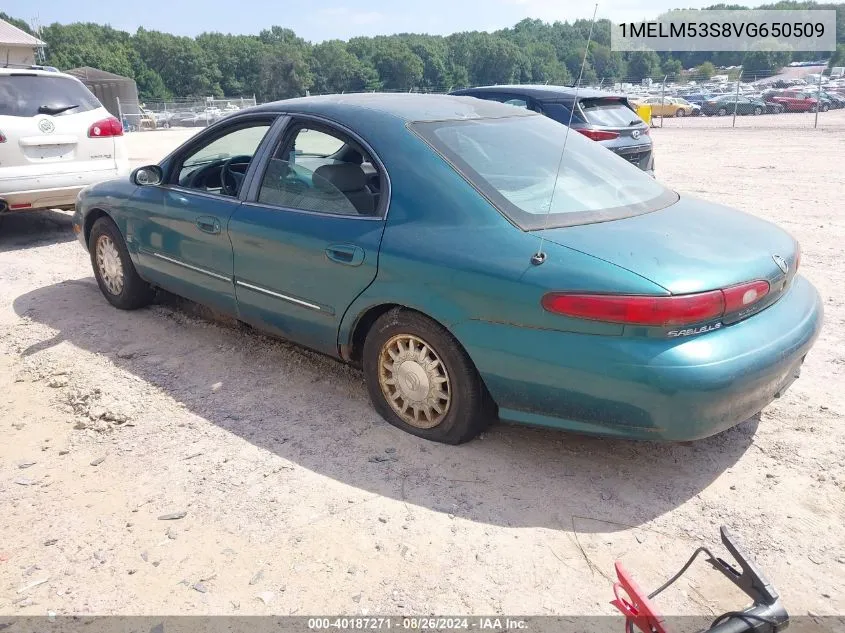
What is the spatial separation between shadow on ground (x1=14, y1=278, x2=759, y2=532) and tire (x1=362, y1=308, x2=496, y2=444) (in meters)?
0.11

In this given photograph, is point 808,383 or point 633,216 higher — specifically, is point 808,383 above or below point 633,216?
below

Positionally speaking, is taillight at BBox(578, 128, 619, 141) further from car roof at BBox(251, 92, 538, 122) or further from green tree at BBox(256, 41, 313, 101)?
green tree at BBox(256, 41, 313, 101)

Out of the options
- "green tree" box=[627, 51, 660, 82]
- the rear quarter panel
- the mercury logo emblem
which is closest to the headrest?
the rear quarter panel

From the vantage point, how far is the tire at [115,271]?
17.1ft

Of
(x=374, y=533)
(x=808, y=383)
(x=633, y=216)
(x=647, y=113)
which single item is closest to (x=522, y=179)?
(x=633, y=216)

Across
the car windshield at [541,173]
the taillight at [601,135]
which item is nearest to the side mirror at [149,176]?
the car windshield at [541,173]

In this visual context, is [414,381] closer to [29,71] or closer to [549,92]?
[29,71]

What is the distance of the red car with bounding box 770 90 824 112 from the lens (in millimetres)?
36625

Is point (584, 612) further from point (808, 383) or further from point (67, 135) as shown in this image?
point (67, 135)

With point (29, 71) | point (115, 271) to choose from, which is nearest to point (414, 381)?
point (115, 271)

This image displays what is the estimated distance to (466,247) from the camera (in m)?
3.11

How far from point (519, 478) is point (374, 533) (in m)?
0.72

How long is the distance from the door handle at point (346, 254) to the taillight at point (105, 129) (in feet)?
18.5

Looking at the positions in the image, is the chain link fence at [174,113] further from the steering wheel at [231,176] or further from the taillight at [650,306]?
the taillight at [650,306]
